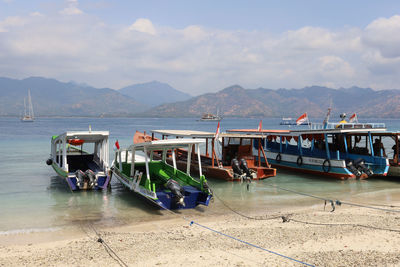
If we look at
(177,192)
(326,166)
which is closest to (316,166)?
(326,166)

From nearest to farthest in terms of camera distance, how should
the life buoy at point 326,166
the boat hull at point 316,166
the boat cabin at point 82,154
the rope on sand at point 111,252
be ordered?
the rope on sand at point 111,252 → the boat cabin at point 82,154 → the boat hull at point 316,166 → the life buoy at point 326,166

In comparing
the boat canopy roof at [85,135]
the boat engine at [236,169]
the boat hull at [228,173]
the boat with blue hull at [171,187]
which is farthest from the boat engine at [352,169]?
the boat canopy roof at [85,135]

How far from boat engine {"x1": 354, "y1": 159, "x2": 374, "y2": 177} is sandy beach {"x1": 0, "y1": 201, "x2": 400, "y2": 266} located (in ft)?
23.6

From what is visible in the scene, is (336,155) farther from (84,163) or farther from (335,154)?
(84,163)

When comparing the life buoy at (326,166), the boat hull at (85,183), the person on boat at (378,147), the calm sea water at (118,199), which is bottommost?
the calm sea water at (118,199)

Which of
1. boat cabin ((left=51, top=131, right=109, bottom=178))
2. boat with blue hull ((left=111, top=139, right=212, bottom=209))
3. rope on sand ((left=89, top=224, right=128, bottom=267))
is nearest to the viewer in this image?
rope on sand ((left=89, top=224, right=128, bottom=267))

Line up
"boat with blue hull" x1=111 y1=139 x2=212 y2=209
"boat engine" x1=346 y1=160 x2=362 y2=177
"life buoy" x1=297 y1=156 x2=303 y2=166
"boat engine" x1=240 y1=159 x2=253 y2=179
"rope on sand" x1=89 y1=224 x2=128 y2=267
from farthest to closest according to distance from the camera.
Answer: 1. "life buoy" x1=297 y1=156 x2=303 y2=166
2. "boat engine" x1=346 y1=160 x2=362 y2=177
3. "boat engine" x1=240 y1=159 x2=253 y2=179
4. "boat with blue hull" x1=111 y1=139 x2=212 y2=209
5. "rope on sand" x1=89 y1=224 x2=128 y2=267

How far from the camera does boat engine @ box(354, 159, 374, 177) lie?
19.2m

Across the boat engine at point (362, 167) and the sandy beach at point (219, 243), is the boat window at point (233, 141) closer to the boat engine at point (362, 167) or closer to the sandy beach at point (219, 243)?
the boat engine at point (362, 167)

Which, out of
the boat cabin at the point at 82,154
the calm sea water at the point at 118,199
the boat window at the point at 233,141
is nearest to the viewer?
the calm sea water at the point at 118,199

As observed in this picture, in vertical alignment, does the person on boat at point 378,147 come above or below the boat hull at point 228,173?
above

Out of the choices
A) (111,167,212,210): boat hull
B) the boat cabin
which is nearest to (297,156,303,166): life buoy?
(111,167,212,210): boat hull

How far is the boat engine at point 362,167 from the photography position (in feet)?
63.1

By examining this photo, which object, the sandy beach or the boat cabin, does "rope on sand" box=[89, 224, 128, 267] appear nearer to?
the sandy beach
